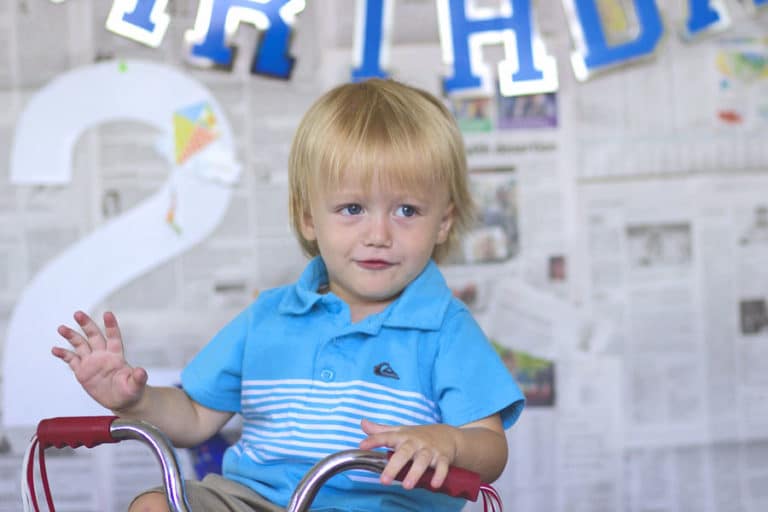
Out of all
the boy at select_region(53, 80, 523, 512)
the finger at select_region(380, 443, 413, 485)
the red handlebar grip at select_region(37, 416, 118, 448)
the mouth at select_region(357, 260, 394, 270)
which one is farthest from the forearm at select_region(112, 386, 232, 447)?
the finger at select_region(380, 443, 413, 485)

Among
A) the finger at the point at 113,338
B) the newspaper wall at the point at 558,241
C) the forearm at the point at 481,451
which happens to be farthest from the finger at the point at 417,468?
the newspaper wall at the point at 558,241

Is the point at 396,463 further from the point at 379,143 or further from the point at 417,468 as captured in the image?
the point at 379,143

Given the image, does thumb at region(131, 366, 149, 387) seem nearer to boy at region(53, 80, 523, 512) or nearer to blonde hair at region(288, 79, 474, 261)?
boy at region(53, 80, 523, 512)

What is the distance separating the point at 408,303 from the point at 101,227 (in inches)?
25.5

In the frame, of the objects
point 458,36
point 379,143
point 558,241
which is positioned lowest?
point 558,241

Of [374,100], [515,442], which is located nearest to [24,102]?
[374,100]

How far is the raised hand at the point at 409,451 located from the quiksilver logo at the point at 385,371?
0.65ft

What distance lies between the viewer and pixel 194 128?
4.93ft

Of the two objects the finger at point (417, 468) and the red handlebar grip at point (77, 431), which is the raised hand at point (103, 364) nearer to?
the red handlebar grip at point (77, 431)

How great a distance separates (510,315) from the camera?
1567 millimetres

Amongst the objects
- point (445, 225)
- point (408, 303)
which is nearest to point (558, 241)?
point (445, 225)

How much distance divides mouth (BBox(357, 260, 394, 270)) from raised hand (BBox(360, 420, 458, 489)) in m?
0.26

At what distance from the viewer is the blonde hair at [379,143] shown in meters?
1.00

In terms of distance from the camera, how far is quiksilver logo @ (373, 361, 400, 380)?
1008 millimetres
